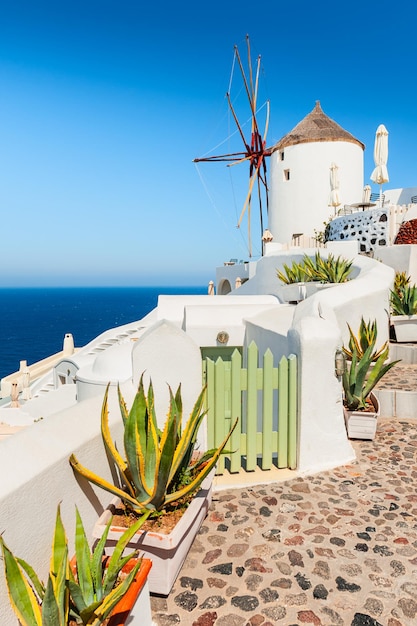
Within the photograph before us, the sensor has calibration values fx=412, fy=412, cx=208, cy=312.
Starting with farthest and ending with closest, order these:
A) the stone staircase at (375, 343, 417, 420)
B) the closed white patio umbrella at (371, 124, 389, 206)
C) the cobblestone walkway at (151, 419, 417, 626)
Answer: the closed white patio umbrella at (371, 124, 389, 206), the stone staircase at (375, 343, 417, 420), the cobblestone walkway at (151, 419, 417, 626)

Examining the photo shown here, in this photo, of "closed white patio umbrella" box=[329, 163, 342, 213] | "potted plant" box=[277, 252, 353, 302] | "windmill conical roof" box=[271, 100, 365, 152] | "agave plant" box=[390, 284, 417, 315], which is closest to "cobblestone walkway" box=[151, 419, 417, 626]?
"agave plant" box=[390, 284, 417, 315]

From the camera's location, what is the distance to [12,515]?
2.28m

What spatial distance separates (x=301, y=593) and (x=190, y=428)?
1414 mm

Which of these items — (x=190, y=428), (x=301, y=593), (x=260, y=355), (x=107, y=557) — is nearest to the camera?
(x=107, y=557)

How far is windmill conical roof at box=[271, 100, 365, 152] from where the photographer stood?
2878 cm

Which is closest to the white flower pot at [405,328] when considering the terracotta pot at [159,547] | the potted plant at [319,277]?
the potted plant at [319,277]

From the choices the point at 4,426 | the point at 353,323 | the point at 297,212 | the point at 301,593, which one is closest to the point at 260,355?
the point at 353,323

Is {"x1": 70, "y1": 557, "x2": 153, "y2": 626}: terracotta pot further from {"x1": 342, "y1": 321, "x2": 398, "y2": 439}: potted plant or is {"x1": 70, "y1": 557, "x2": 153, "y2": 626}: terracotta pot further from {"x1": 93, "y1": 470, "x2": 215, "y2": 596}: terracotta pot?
{"x1": 342, "y1": 321, "x2": 398, "y2": 439}: potted plant

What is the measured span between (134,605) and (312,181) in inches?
1167

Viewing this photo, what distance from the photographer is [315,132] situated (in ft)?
95.8

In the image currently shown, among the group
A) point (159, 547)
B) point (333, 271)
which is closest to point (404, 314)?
point (333, 271)

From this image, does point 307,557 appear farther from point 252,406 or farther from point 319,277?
point 319,277

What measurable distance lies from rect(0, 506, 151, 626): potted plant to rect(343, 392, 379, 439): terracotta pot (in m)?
3.87

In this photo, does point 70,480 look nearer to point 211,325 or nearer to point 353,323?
point 211,325
